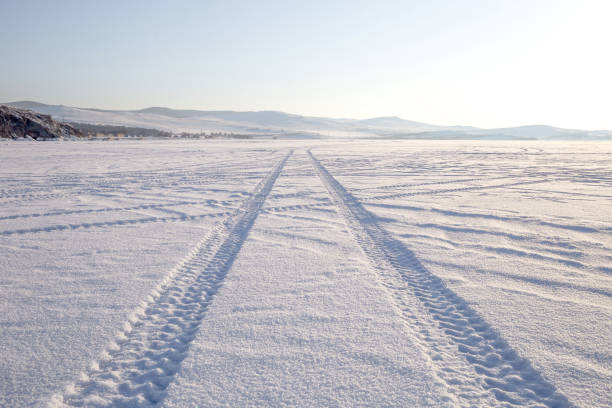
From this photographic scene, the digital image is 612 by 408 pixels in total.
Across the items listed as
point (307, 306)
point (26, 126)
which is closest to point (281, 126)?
point (26, 126)

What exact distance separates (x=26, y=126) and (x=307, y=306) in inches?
1104

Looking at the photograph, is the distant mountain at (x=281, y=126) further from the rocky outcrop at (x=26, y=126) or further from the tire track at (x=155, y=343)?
the tire track at (x=155, y=343)

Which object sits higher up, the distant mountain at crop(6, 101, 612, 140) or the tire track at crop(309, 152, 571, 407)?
the distant mountain at crop(6, 101, 612, 140)

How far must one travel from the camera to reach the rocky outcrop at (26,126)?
72.3 feet

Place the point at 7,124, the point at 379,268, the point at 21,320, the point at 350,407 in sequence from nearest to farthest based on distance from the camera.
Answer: the point at 350,407, the point at 21,320, the point at 379,268, the point at 7,124

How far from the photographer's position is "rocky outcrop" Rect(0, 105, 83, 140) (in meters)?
22.0

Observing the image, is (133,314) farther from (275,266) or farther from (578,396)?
(578,396)

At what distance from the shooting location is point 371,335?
2.03 metres

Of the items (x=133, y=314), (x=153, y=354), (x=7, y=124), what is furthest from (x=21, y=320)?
(x=7, y=124)

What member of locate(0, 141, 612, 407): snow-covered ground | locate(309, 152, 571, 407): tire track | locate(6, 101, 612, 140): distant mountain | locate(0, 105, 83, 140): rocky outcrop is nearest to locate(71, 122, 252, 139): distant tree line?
locate(0, 105, 83, 140): rocky outcrop

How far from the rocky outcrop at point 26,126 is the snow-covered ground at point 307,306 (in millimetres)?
22322

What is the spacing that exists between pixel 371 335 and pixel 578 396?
0.95 metres

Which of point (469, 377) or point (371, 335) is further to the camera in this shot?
point (371, 335)

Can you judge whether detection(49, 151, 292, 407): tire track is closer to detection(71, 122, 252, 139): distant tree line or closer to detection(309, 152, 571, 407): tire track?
detection(309, 152, 571, 407): tire track
